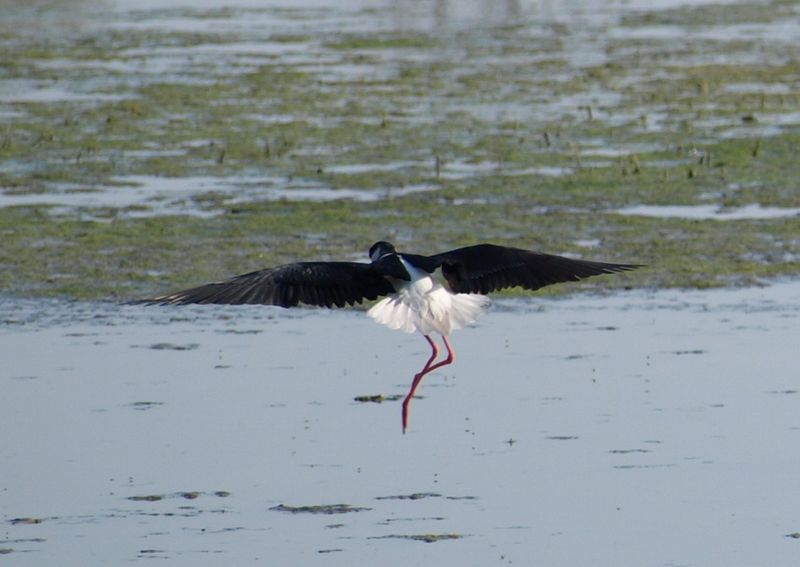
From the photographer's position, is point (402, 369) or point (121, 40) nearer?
point (402, 369)

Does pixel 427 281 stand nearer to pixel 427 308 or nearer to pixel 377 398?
pixel 427 308

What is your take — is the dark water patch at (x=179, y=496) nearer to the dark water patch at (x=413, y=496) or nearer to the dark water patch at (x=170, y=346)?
the dark water patch at (x=413, y=496)

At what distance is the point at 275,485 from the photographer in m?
6.48

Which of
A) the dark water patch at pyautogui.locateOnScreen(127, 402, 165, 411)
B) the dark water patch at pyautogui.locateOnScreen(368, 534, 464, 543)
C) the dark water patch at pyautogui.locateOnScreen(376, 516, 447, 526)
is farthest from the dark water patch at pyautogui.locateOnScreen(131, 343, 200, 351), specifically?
the dark water patch at pyautogui.locateOnScreen(368, 534, 464, 543)

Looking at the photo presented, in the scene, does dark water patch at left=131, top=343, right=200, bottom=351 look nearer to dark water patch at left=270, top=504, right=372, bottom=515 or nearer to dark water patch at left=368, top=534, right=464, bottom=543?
dark water patch at left=270, top=504, right=372, bottom=515

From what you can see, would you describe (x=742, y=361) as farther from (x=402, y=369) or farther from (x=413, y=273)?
(x=413, y=273)

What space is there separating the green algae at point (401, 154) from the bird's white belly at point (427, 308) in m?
3.35

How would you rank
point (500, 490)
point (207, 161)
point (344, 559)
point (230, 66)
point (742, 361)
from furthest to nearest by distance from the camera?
point (230, 66) → point (207, 161) → point (742, 361) → point (500, 490) → point (344, 559)

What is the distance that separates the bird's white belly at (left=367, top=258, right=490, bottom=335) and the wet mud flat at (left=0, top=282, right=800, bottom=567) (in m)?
0.56

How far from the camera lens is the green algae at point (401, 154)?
411 inches

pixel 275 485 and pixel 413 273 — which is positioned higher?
pixel 413 273

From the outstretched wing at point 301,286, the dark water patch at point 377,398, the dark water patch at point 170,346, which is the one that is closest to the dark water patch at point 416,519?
the outstretched wing at point 301,286

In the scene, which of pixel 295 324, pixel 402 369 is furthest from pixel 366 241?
pixel 402 369

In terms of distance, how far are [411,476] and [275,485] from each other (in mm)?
480
